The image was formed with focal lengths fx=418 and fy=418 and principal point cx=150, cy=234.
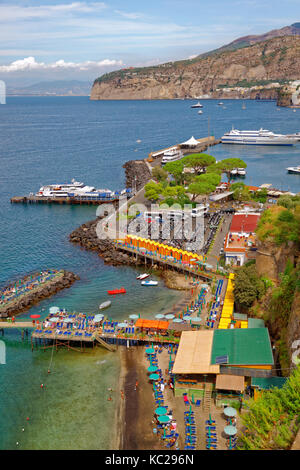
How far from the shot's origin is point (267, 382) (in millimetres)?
30531

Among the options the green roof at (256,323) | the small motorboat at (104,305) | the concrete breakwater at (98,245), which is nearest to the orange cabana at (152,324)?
the small motorboat at (104,305)

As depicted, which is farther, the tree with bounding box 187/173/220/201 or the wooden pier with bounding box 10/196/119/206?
the wooden pier with bounding box 10/196/119/206

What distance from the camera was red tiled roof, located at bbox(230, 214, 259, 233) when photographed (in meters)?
56.2

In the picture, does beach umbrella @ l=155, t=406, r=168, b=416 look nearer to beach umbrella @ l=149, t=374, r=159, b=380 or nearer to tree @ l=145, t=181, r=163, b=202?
beach umbrella @ l=149, t=374, r=159, b=380

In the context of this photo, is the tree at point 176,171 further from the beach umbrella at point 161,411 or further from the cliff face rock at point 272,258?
the beach umbrella at point 161,411

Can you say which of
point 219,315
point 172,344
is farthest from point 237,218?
point 172,344

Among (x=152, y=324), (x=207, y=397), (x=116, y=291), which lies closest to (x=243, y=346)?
(x=207, y=397)

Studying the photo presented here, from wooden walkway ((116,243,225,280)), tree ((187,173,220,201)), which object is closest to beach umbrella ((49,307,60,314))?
wooden walkway ((116,243,225,280))

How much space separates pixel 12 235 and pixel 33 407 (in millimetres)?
43602

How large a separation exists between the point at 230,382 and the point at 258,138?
415 feet

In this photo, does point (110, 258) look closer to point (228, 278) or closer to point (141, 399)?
point (228, 278)

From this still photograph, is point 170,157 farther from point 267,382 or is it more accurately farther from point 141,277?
point 267,382

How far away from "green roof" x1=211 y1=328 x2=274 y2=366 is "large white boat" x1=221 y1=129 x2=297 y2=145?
11946 cm

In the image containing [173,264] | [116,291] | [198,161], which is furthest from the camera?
[198,161]
